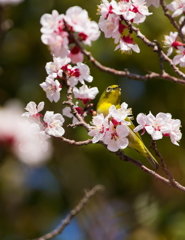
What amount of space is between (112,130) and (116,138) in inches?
1.9

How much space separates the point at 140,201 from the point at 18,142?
12.5ft

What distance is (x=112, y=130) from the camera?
1931 millimetres

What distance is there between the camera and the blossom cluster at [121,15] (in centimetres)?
196

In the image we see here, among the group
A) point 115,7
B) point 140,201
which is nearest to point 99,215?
point 140,201

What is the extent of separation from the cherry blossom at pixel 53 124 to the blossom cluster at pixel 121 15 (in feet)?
1.67

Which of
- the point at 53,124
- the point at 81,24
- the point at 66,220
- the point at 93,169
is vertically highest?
the point at 81,24

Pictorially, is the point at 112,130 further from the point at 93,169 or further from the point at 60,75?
the point at 93,169

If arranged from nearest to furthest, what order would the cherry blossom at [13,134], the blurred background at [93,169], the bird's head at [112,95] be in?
1. the cherry blossom at [13,134]
2. the bird's head at [112,95]
3. the blurred background at [93,169]

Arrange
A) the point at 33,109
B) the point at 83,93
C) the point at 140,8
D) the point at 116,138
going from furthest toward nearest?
the point at 83,93 → the point at 33,109 → the point at 140,8 → the point at 116,138

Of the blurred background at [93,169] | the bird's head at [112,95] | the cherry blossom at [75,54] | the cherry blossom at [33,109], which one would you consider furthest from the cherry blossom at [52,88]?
the blurred background at [93,169]

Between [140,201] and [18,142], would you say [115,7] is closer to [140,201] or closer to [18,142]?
[18,142]

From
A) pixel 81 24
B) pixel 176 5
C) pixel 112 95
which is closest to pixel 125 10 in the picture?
pixel 176 5

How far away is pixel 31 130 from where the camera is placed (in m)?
2.01

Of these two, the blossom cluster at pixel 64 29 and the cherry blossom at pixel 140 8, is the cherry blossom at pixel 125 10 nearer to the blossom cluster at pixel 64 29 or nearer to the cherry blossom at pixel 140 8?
the cherry blossom at pixel 140 8
